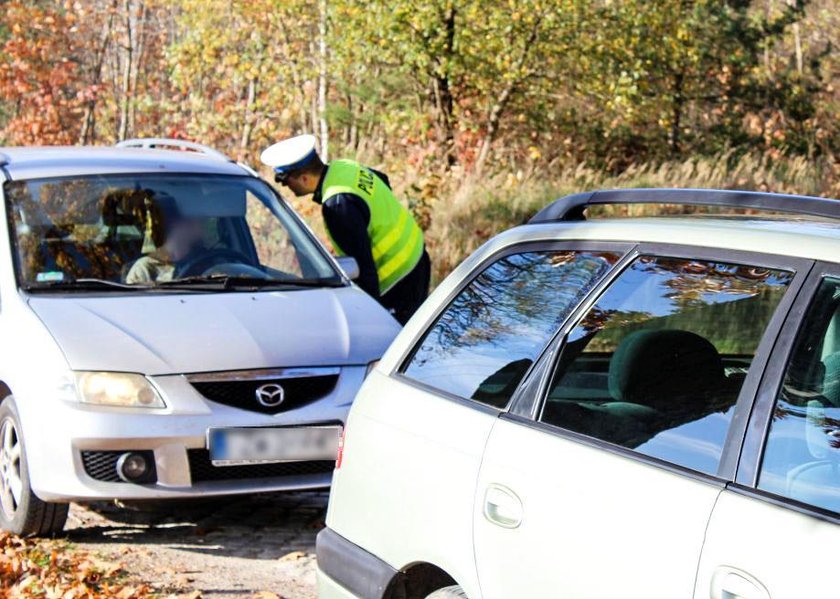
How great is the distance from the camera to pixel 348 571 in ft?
12.0

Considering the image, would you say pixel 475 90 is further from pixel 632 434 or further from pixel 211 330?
pixel 632 434

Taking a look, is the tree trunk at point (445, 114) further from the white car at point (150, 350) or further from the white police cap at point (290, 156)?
the white car at point (150, 350)

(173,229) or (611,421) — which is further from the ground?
(611,421)

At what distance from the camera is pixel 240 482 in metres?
5.71

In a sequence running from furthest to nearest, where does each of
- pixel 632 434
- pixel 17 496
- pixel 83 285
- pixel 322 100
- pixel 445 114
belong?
pixel 322 100, pixel 445 114, pixel 83 285, pixel 17 496, pixel 632 434

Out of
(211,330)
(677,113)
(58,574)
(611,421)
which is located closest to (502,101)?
(677,113)

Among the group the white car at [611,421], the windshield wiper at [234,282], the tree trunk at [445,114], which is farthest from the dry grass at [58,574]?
the tree trunk at [445,114]

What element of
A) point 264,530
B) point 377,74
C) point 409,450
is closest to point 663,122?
point 377,74

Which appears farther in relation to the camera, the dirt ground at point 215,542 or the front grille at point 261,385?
the front grille at point 261,385

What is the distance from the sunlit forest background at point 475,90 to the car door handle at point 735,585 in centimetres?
1044

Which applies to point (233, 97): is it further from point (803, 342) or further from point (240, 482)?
point (803, 342)

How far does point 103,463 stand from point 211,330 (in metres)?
0.79

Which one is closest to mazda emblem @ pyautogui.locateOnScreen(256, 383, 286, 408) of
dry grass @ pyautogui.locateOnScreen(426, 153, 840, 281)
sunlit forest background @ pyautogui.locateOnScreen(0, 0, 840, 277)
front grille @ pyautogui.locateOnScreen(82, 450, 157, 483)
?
front grille @ pyautogui.locateOnScreen(82, 450, 157, 483)

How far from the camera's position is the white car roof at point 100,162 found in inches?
275
